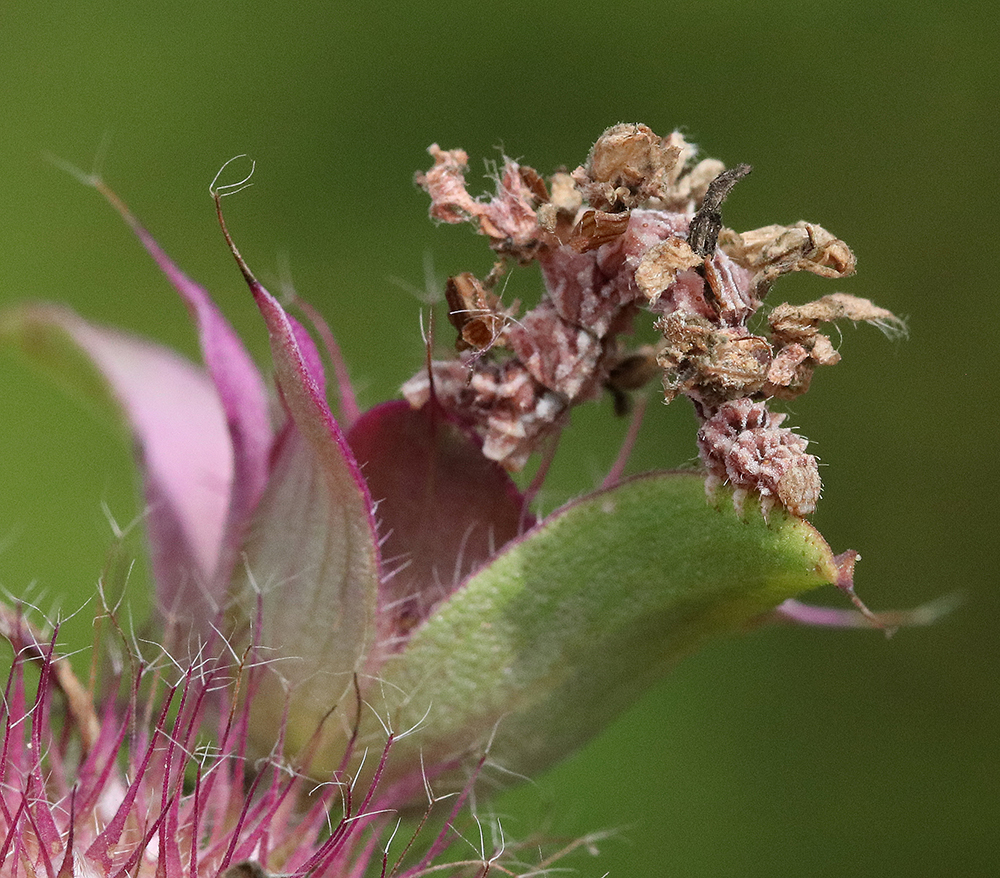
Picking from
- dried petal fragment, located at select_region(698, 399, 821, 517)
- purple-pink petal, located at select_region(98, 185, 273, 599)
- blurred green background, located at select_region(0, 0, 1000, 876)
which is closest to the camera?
dried petal fragment, located at select_region(698, 399, 821, 517)

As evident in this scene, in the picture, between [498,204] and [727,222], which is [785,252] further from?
[727,222]

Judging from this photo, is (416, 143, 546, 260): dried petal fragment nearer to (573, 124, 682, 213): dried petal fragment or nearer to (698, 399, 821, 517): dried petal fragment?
(573, 124, 682, 213): dried petal fragment

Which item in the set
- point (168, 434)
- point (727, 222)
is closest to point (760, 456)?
point (168, 434)

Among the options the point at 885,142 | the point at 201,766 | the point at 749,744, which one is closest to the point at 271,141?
the point at 885,142

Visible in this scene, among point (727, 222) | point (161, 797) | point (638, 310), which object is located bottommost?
point (161, 797)

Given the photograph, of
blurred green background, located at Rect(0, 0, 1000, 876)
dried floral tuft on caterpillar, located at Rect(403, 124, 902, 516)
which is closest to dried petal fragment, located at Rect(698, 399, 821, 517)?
dried floral tuft on caterpillar, located at Rect(403, 124, 902, 516)

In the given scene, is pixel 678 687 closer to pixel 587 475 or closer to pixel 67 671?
pixel 587 475
